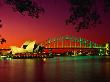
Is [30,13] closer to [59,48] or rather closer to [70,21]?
[70,21]

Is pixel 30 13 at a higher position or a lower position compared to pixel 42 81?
higher

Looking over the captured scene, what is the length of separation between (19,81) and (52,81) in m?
3.76

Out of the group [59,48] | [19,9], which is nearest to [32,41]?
[59,48]

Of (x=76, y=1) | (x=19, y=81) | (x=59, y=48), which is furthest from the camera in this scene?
(x=59, y=48)

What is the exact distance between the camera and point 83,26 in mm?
9875

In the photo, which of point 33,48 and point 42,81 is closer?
point 42,81

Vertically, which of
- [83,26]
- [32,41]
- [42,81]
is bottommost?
[42,81]

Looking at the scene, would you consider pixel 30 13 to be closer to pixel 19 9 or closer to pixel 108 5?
pixel 19 9

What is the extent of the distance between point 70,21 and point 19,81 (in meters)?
32.1

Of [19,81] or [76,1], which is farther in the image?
[19,81]

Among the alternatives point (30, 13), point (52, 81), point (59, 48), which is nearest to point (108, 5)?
point (30, 13)

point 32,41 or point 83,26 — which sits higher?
point 32,41

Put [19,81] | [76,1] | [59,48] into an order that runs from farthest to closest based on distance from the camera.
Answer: [59,48] < [19,81] < [76,1]

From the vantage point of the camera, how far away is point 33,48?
193 meters
